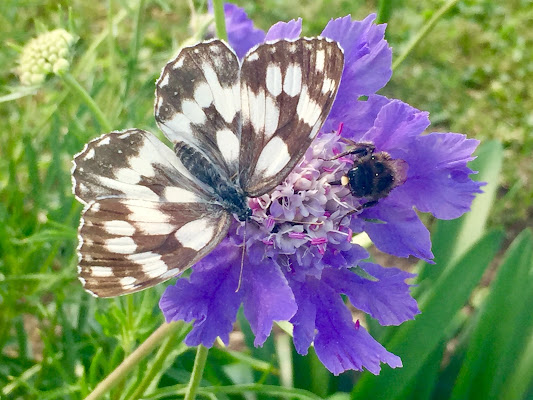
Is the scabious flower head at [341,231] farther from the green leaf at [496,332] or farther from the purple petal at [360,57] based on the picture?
the green leaf at [496,332]

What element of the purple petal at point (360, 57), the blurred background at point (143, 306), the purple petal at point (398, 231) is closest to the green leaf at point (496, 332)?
the blurred background at point (143, 306)

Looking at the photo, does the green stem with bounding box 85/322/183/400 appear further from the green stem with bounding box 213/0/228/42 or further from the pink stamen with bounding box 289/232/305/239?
the green stem with bounding box 213/0/228/42

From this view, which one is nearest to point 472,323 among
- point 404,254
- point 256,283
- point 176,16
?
point 404,254

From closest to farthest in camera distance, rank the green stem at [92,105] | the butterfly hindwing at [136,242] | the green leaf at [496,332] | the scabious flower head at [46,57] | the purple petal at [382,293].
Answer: the butterfly hindwing at [136,242], the purple petal at [382,293], the green stem at [92,105], the scabious flower head at [46,57], the green leaf at [496,332]

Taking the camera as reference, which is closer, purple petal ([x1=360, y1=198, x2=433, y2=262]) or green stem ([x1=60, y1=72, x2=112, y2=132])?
purple petal ([x1=360, y1=198, x2=433, y2=262])

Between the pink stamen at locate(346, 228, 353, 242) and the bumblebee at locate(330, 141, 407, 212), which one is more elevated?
the bumblebee at locate(330, 141, 407, 212)

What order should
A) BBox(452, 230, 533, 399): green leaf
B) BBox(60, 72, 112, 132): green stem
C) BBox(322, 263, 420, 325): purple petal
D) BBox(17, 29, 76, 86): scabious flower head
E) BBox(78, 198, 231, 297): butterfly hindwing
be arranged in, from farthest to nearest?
BBox(452, 230, 533, 399): green leaf
BBox(17, 29, 76, 86): scabious flower head
BBox(60, 72, 112, 132): green stem
BBox(322, 263, 420, 325): purple petal
BBox(78, 198, 231, 297): butterfly hindwing

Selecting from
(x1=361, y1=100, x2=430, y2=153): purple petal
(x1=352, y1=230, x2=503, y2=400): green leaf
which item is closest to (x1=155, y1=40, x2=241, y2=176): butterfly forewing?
(x1=361, y1=100, x2=430, y2=153): purple petal
